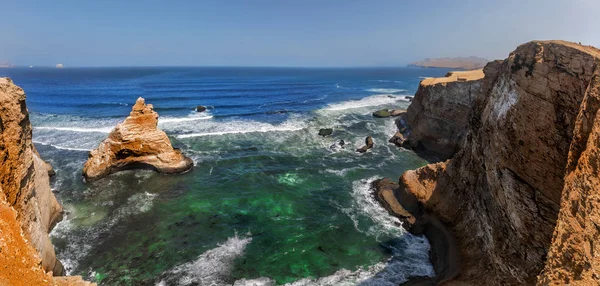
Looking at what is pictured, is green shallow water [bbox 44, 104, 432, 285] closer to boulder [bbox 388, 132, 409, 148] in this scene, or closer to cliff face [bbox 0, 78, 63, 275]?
boulder [bbox 388, 132, 409, 148]

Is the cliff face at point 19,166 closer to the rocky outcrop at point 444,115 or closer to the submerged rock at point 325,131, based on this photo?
the submerged rock at point 325,131

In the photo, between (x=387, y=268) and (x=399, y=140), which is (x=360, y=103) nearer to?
(x=399, y=140)

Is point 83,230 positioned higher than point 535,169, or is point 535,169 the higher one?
point 535,169

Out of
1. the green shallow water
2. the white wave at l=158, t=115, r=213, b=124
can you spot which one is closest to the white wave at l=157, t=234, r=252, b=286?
the green shallow water

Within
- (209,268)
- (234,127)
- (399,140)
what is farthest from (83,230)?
(399,140)

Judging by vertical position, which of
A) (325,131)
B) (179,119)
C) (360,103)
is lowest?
(325,131)

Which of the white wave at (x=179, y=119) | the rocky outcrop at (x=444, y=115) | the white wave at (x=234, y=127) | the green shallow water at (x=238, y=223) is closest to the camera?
the green shallow water at (x=238, y=223)

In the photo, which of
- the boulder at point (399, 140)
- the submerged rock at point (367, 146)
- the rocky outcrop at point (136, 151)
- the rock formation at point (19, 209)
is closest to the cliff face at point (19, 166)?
the rock formation at point (19, 209)
